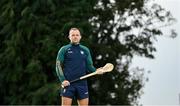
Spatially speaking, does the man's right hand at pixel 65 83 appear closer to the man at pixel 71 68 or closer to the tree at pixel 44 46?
the man at pixel 71 68

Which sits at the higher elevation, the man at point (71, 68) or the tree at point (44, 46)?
the tree at point (44, 46)

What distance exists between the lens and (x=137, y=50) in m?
22.7

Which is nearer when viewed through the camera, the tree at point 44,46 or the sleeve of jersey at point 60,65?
the sleeve of jersey at point 60,65

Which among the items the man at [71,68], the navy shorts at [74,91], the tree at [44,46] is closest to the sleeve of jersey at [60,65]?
the man at [71,68]

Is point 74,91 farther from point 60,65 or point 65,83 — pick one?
point 60,65

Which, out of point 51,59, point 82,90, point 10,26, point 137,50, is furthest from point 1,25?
point 82,90

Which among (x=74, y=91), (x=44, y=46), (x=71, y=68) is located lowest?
(x=74, y=91)

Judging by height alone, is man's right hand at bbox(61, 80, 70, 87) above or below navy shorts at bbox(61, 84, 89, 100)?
above

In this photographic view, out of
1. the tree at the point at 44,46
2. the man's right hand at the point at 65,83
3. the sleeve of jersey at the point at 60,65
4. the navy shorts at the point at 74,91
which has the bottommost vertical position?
the navy shorts at the point at 74,91

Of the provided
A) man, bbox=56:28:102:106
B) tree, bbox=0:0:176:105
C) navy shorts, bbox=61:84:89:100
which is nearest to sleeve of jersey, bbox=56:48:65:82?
man, bbox=56:28:102:106

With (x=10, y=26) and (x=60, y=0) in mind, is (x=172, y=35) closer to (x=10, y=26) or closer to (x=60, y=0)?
(x=60, y=0)

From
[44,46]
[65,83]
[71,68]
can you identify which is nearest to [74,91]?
[65,83]

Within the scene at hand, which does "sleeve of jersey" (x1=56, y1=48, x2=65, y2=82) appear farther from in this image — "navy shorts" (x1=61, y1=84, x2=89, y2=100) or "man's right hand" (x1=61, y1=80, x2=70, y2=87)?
"navy shorts" (x1=61, y1=84, x2=89, y2=100)

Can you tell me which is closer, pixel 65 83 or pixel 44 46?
pixel 65 83
